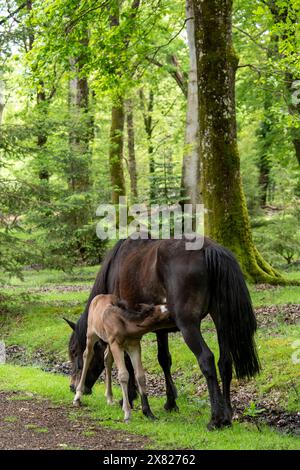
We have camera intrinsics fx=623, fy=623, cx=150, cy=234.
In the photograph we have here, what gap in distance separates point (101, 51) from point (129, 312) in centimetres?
1129

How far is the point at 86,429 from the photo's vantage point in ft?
24.1

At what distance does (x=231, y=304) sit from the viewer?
762cm

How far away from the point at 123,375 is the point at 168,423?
0.83 metres

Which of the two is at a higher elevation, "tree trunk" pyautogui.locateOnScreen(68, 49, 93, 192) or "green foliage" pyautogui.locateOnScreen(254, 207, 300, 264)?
"tree trunk" pyautogui.locateOnScreen(68, 49, 93, 192)

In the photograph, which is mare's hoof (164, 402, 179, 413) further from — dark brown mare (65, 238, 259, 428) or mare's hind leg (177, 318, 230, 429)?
mare's hind leg (177, 318, 230, 429)

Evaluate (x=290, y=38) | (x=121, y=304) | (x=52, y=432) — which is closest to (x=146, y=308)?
(x=121, y=304)

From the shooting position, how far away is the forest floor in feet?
22.3

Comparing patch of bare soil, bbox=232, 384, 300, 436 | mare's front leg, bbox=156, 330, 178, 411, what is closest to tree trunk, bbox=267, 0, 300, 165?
patch of bare soil, bbox=232, 384, 300, 436

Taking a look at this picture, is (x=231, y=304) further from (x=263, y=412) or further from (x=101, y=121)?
(x=101, y=121)

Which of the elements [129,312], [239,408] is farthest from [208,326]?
[129,312]

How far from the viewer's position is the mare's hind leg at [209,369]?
733 centimetres

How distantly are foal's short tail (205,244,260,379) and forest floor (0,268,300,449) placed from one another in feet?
2.95

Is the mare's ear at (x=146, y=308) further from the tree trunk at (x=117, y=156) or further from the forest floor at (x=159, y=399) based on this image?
the tree trunk at (x=117, y=156)
